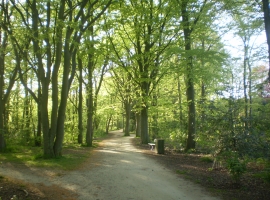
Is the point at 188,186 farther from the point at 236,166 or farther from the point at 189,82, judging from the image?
the point at 189,82

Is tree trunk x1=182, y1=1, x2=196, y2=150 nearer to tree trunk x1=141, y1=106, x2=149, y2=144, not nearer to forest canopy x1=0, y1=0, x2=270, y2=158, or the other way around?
forest canopy x1=0, y1=0, x2=270, y2=158

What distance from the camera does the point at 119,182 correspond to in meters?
7.57

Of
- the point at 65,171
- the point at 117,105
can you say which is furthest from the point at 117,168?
the point at 117,105

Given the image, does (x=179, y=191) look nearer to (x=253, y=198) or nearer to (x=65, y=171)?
(x=253, y=198)

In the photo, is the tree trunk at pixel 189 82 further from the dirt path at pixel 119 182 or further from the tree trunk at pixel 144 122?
the tree trunk at pixel 144 122

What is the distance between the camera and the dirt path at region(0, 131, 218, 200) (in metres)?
6.33

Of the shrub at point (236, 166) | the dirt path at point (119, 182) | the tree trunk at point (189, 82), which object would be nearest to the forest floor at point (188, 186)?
the dirt path at point (119, 182)

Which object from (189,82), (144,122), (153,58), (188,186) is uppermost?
(153,58)

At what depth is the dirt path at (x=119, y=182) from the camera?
633cm

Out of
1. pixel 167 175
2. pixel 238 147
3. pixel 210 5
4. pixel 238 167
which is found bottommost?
pixel 167 175

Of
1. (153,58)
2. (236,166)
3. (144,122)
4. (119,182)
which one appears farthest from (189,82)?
(119,182)

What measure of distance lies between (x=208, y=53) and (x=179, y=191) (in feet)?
27.9

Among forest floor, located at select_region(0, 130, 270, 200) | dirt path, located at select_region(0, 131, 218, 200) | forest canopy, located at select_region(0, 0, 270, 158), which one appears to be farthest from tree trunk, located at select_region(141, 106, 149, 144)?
forest floor, located at select_region(0, 130, 270, 200)

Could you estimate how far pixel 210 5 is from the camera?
36.9 feet
